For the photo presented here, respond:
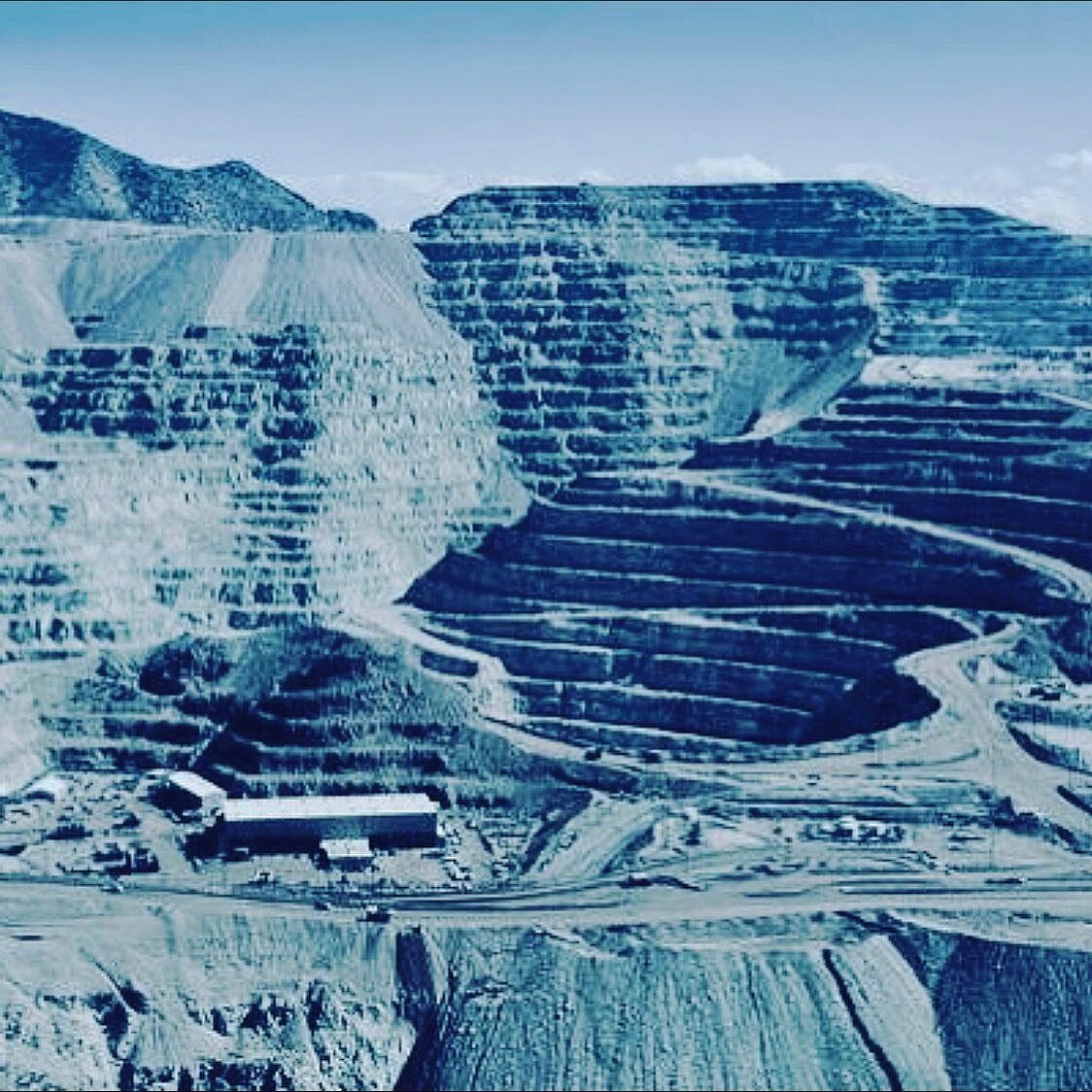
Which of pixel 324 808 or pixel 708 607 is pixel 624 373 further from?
pixel 324 808

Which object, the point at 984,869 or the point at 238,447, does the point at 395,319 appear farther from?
the point at 984,869

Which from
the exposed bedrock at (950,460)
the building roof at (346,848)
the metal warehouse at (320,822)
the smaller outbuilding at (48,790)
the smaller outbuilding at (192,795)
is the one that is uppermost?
the exposed bedrock at (950,460)

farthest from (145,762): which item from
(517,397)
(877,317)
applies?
(877,317)

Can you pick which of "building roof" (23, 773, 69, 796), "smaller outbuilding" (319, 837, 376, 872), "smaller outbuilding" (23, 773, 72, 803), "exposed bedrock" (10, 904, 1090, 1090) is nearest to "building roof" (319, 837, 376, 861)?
"smaller outbuilding" (319, 837, 376, 872)

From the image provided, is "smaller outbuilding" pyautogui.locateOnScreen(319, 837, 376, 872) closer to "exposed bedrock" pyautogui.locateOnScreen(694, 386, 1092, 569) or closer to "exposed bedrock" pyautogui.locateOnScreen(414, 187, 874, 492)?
"exposed bedrock" pyautogui.locateOnScreen(694, 386, 1092, 569)

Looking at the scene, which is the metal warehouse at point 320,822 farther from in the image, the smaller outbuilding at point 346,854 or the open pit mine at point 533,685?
the smaller outbuilding at point 346,854

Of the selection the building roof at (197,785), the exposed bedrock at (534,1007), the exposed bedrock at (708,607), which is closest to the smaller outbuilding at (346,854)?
the building roof at (197,785)

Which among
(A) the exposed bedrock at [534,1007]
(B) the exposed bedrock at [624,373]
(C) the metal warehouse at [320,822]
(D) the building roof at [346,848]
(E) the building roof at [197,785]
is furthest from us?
(B) the exposed bedrock at [624,373]
